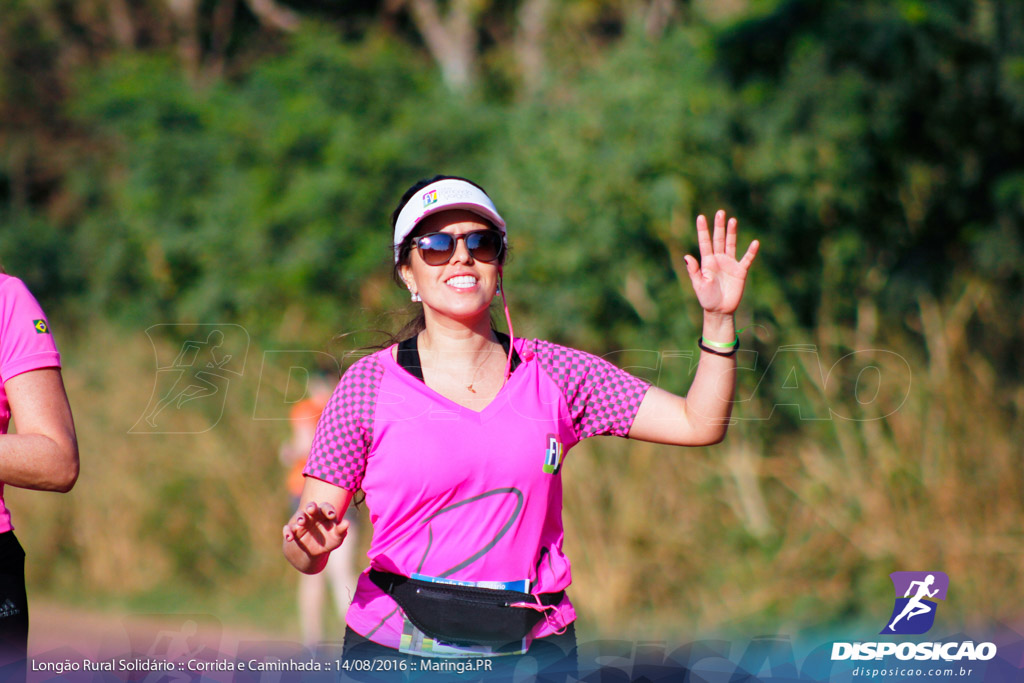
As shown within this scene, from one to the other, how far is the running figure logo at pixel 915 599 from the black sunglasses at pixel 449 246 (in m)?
3.00

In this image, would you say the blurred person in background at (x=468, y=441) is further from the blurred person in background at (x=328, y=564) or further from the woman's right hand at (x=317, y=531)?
the blurred person in background at (x=328, y=564)

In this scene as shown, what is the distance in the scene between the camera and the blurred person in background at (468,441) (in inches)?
99.7

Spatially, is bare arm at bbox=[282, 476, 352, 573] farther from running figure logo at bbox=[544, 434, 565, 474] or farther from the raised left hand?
the raised left hand

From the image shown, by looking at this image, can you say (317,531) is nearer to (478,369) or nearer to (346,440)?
(346,440)

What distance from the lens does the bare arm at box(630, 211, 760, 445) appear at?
2.69 m

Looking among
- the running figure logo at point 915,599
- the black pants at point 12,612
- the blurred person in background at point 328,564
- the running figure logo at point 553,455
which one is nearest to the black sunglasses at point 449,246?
the running figure logo at point 553,455

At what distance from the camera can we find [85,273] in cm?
1263

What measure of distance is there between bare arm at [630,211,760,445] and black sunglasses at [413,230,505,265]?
20.8 inches

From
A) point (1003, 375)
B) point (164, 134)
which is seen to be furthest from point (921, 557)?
point (164, 134)

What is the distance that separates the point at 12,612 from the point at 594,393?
1493 mm

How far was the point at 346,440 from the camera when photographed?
2.57 m

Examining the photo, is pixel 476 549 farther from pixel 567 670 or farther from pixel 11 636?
pixel 11 636

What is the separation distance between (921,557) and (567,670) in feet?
14.1

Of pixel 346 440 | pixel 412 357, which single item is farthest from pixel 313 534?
pixel 412 357
